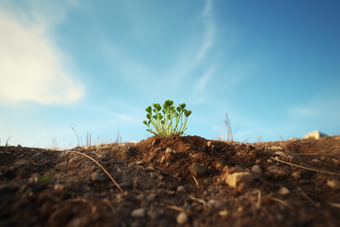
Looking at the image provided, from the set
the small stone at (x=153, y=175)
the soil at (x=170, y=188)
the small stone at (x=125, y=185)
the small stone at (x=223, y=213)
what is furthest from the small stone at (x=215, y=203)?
the small stone at (x=125, y=185)

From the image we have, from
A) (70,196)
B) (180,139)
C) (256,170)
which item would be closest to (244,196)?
(256,170)

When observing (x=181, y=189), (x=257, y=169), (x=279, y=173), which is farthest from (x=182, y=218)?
(x=279, y=173)

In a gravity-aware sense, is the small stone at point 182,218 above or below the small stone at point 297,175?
below

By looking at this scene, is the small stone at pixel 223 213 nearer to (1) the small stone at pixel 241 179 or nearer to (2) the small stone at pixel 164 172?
(1) the small stone at pixel 241 179

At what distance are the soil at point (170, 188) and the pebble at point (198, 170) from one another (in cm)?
1

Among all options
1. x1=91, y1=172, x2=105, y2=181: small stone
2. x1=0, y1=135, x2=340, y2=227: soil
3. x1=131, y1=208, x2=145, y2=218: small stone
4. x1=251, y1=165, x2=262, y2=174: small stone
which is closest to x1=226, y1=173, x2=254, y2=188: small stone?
x1=0, y1=135, x2=340, y2=227: soil

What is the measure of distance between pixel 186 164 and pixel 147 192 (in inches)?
28.2

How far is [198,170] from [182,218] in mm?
869

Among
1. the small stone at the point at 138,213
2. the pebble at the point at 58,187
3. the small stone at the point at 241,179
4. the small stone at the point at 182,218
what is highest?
the small stone at the point at 241,179

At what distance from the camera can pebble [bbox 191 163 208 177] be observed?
2.43m

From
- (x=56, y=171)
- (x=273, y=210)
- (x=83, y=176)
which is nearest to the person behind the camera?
(x=273, y=210)

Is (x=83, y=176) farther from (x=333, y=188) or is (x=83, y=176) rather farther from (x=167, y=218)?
(x=333, y=188)

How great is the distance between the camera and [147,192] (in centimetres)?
207

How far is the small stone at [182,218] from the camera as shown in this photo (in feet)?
5.27
